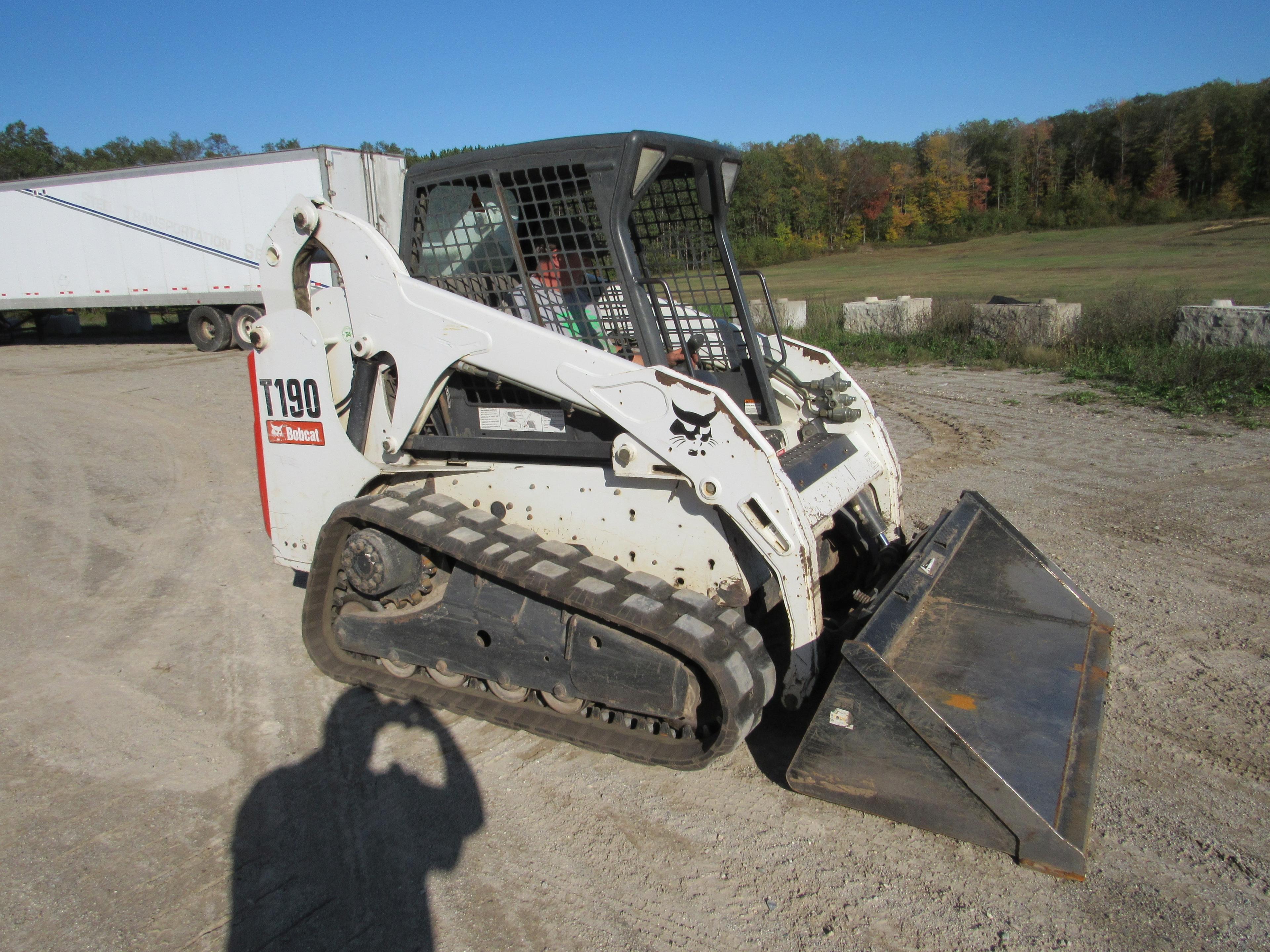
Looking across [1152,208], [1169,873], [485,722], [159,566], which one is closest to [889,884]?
[1169,873]

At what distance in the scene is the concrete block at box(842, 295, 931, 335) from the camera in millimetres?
15078

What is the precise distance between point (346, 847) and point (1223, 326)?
Answer: 40.5 feet

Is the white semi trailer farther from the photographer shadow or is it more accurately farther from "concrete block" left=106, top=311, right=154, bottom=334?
the photographer shadow

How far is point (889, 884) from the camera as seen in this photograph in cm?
274

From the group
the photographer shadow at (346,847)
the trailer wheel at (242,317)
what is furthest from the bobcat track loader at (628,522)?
the trailer wheel at (242,317)

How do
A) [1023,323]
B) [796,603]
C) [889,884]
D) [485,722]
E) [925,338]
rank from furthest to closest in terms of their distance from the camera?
[925,338], [1023,323], [485,722], [796,603], [889,884]

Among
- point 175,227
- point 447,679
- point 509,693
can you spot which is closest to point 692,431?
point 509,693

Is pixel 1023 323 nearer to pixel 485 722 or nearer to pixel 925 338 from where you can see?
pixel 925 338

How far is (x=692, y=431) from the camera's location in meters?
3.20

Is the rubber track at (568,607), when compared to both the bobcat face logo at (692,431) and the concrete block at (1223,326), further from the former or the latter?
the concrete block at (1223,326)

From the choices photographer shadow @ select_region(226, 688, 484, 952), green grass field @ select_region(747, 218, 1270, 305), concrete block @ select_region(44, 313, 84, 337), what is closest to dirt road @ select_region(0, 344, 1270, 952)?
photographer shadow @ select_region(226, 688, 484, 952)

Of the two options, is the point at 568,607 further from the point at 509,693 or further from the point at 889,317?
the point at 889,317

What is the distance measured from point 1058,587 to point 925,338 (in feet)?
37.4

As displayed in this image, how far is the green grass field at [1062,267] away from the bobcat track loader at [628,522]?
39.7ft
